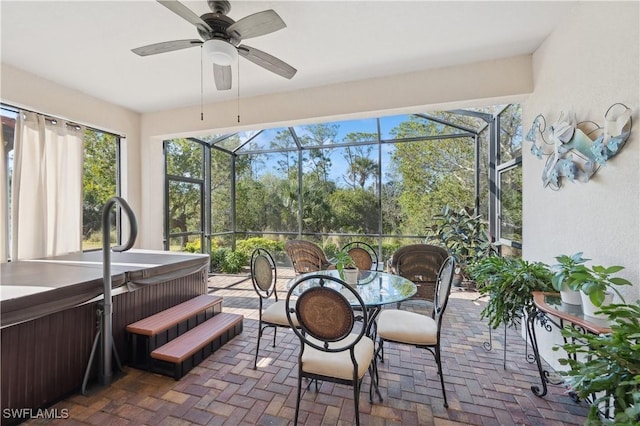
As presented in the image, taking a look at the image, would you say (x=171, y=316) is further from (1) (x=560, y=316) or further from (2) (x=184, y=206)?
(2) (x=184, y=206)

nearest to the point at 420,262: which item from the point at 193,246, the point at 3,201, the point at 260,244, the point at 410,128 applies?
the point at 410,128

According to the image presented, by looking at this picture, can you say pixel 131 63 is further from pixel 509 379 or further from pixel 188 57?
pixel 509 379

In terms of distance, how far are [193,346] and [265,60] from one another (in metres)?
2.53

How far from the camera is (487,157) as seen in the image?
4.91m

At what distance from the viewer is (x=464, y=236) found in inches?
186

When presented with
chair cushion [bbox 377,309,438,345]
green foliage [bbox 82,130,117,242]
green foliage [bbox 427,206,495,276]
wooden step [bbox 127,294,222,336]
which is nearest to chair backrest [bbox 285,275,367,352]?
chair cushion [bbox 377,309,438,345]

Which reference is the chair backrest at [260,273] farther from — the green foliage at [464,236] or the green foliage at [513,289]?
the green foliage at [464,236]

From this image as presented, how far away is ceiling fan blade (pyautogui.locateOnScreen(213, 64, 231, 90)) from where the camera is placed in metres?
2.42

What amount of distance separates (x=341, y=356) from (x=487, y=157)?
464 cm

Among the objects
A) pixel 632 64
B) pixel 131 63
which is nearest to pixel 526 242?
pixel 632 64

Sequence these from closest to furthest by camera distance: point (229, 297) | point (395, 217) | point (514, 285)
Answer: point (514, 285) → point (229, 297) → point (395, 217)

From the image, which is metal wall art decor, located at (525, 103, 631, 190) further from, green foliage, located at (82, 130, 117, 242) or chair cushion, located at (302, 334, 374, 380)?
green foliage, located at (82, 130, 117, 242)

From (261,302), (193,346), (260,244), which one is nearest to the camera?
(193,346)

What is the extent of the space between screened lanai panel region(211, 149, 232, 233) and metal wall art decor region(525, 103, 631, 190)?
220 inches
